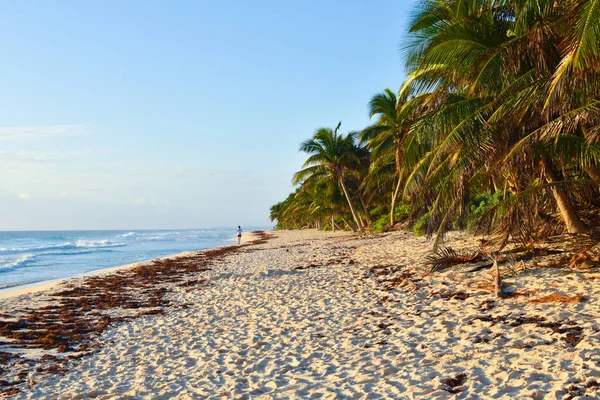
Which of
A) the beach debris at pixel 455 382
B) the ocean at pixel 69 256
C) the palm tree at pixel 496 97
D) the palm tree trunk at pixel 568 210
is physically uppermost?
the palm tree at pixel 496 97

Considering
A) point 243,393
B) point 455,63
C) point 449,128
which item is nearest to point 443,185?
point 449,128

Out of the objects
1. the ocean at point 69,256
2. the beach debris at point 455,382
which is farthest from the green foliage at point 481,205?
the ocean at point 69,256

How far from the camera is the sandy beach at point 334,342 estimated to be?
4.43 meters

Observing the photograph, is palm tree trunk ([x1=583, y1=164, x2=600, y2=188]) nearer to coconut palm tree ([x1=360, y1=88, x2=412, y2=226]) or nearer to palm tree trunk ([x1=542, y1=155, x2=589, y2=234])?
palm tree trunk ([x1=542, y1=155, x2=589, y2=234])

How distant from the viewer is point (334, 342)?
602 centimetres

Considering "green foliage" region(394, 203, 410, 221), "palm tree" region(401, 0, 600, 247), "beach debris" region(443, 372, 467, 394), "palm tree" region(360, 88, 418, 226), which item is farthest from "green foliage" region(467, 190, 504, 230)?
"green foliage" region(394, 203, 410, 221)

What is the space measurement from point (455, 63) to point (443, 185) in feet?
7.51

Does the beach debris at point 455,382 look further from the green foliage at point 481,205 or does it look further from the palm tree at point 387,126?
the palm tree at point 387,126

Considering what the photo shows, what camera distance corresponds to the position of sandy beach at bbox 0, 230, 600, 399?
4434mm

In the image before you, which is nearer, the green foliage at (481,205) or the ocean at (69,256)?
the green foliage at (481,205)

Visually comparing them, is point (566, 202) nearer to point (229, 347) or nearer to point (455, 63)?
point (455, 63)

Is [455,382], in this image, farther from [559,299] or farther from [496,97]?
[496,97]

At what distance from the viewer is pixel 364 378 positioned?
4.63m

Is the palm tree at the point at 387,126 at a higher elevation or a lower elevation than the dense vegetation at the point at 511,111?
higher
